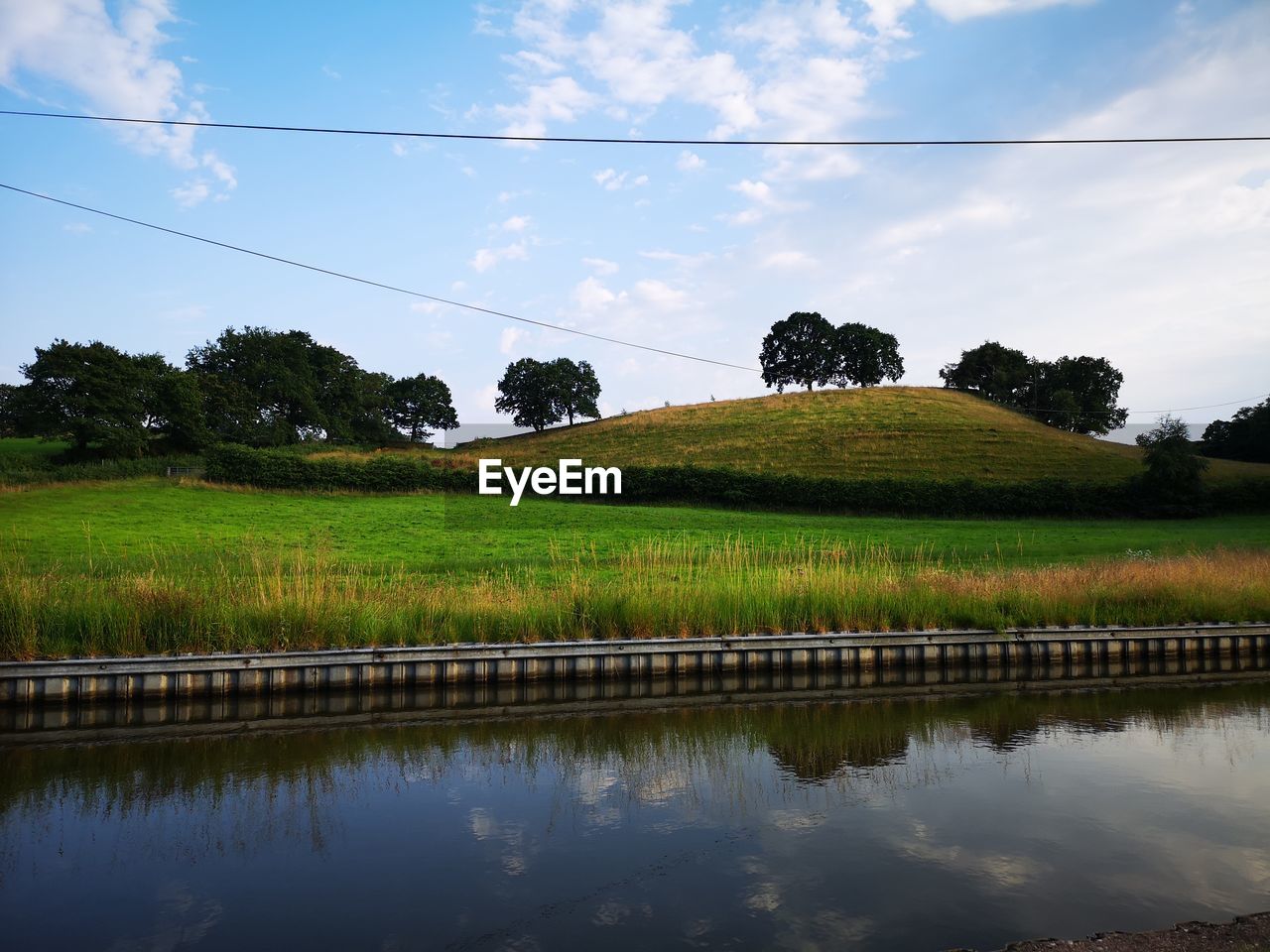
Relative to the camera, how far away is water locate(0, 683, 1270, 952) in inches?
185

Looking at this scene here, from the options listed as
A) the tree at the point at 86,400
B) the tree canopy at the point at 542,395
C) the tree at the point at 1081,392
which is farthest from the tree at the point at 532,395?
the tree at the point at 1081,392

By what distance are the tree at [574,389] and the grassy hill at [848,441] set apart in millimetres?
10115

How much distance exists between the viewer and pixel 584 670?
1011 centimetres

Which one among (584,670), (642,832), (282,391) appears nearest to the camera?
(642,832)

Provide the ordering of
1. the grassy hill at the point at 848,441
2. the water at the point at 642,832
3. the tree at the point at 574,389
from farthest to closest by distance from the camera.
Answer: the tree at the point at 574,389
the grassy hill at the point at 848,441
the water at the point at 642,832

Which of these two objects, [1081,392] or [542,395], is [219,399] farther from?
[1081,392]

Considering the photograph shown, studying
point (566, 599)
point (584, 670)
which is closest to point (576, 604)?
point (566, 599)

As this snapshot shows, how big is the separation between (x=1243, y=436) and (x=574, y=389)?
51756 mm

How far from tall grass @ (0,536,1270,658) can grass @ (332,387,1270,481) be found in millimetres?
29215

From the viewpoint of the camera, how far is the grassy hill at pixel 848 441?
45.7 m

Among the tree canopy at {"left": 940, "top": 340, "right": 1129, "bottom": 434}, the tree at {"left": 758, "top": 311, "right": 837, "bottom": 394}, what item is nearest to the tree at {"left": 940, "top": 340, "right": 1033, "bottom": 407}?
the tree canopy at {"left": 940, "top": 340, "right": 1129, "bottom": 434}

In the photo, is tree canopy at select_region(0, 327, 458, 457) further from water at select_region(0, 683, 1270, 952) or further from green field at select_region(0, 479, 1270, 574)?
water at select_region(0, 683, 1270, 952)

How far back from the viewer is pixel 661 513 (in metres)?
34.9

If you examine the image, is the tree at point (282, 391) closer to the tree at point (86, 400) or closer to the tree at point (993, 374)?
the tree at point (86, 400)
